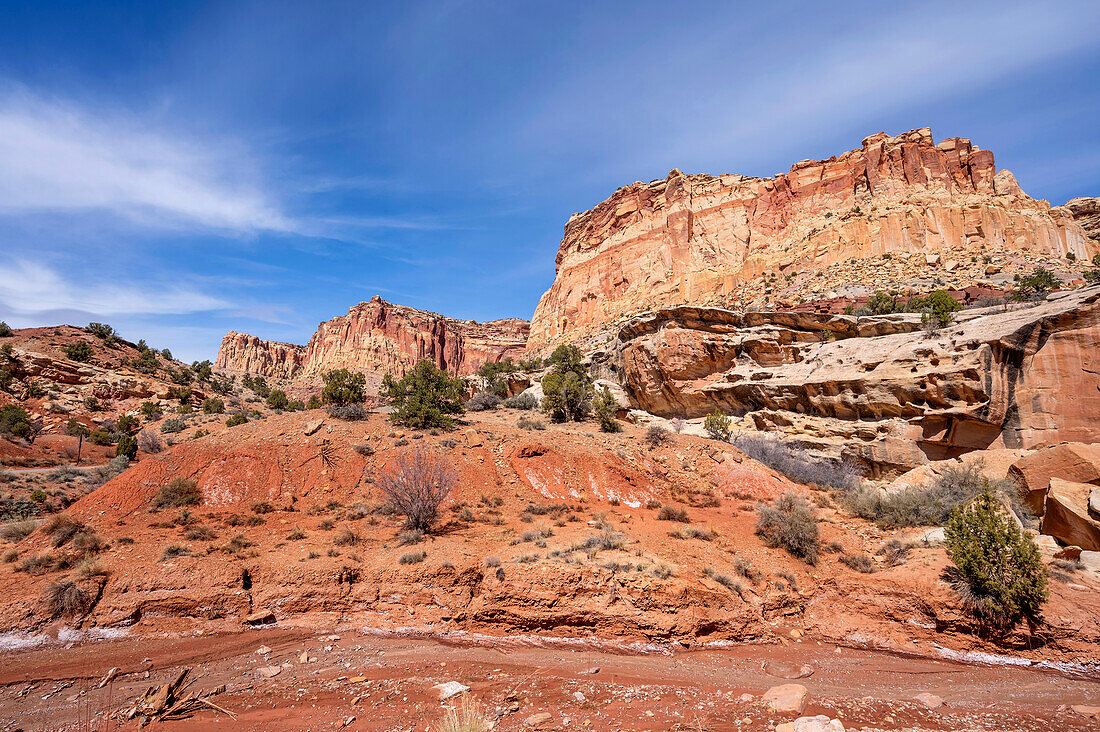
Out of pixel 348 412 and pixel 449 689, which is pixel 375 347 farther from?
pixel 449 689

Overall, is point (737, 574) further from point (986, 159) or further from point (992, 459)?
point (986, 159)

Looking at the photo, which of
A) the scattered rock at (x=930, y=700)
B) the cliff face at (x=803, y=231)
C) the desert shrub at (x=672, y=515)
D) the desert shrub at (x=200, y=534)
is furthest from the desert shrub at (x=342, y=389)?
the cliff face at (x=803, y=231)

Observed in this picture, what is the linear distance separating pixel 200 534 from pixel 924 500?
1802 cm

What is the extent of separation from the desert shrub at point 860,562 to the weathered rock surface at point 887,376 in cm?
1016

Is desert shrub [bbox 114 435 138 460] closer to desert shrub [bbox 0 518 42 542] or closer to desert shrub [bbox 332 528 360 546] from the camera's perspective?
desert shrub [bbox 0 518 42 542]

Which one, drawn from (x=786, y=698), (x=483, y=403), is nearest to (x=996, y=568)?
(x=786, y=698)

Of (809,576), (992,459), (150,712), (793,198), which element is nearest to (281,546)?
(150,712)

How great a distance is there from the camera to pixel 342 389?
19.6 meters

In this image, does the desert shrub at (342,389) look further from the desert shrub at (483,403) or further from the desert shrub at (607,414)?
the desert shrub at (607,414)

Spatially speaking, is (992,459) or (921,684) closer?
(921,684)

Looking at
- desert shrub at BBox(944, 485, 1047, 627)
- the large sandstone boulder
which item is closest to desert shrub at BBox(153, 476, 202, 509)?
desert shrub at BBox(944, 485, 1047, 627)

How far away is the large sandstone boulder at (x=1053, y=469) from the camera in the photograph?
9.01m

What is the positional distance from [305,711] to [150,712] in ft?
5.87

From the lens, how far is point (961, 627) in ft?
23.0
